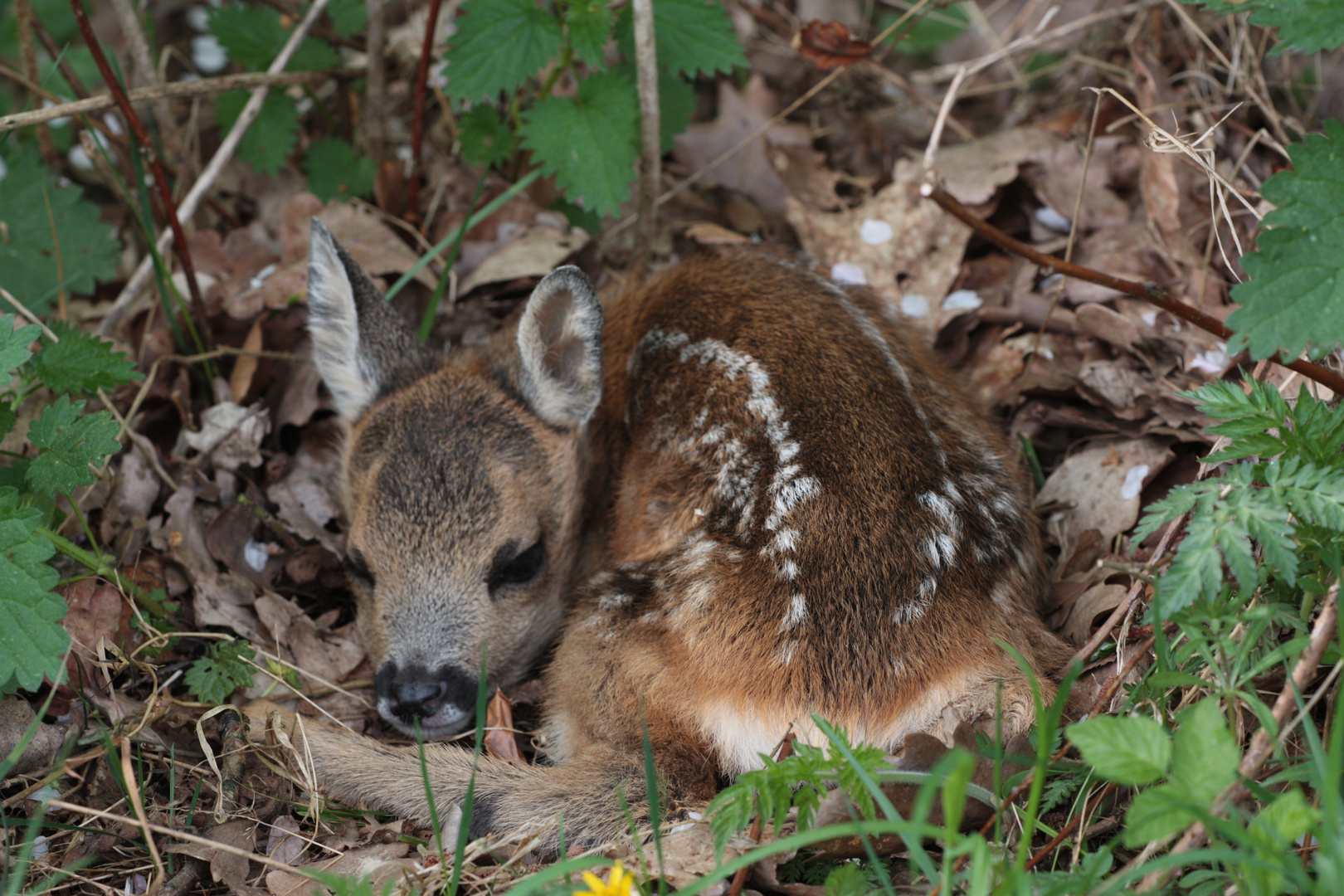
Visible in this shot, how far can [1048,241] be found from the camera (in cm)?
519

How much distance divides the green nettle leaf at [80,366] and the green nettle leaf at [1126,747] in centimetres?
323

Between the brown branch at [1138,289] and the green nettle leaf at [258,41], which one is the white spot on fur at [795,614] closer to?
the brown branch at [1138,289]

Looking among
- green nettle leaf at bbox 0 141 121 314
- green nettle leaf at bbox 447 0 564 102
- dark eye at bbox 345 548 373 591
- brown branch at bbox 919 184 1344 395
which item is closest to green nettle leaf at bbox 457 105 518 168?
green nettle leaf at bbox 447 0 564 102

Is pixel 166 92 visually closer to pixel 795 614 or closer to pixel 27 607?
pixel 27 607

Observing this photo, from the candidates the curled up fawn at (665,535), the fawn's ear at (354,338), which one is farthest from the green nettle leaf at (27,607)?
the fawn's ear at (354,338)

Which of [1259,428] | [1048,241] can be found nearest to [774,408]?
[1259,428]

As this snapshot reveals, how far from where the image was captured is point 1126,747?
2.34m

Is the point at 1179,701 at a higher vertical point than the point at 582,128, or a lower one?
lower

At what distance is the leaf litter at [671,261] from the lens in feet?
11.2

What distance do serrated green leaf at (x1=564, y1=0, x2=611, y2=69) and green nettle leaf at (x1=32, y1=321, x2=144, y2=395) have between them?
203 centimetres

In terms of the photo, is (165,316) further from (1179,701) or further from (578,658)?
(1179,701)

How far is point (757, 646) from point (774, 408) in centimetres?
84

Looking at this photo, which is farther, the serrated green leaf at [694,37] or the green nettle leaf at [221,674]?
the serrated green leaf at [694,37]

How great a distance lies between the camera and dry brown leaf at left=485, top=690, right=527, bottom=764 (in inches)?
147
